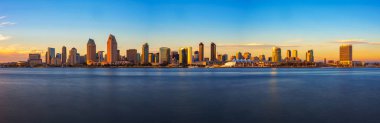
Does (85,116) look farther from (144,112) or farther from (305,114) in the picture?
(305,114)

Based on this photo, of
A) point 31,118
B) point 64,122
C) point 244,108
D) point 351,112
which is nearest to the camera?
point 64,122

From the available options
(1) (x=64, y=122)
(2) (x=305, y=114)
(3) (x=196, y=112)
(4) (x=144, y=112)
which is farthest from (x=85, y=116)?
(2) (x=305, y=114)

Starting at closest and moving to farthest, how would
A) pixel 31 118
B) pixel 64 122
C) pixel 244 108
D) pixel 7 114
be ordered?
pixel 64 122 < pixel 31 118 < pixel 7 114 < pixel 244 108

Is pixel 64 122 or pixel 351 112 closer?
pixel 64 122

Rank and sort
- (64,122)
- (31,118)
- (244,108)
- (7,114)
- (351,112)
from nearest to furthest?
(64,122), (31,118), (7,114), (351,112), (244,108)

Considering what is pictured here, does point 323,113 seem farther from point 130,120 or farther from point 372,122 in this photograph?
point 130,120

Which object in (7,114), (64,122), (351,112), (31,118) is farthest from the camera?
(351,112)

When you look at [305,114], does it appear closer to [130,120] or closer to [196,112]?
[196,112]

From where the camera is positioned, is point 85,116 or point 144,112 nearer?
point 85,116

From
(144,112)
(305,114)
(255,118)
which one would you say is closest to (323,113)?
(305,114)
